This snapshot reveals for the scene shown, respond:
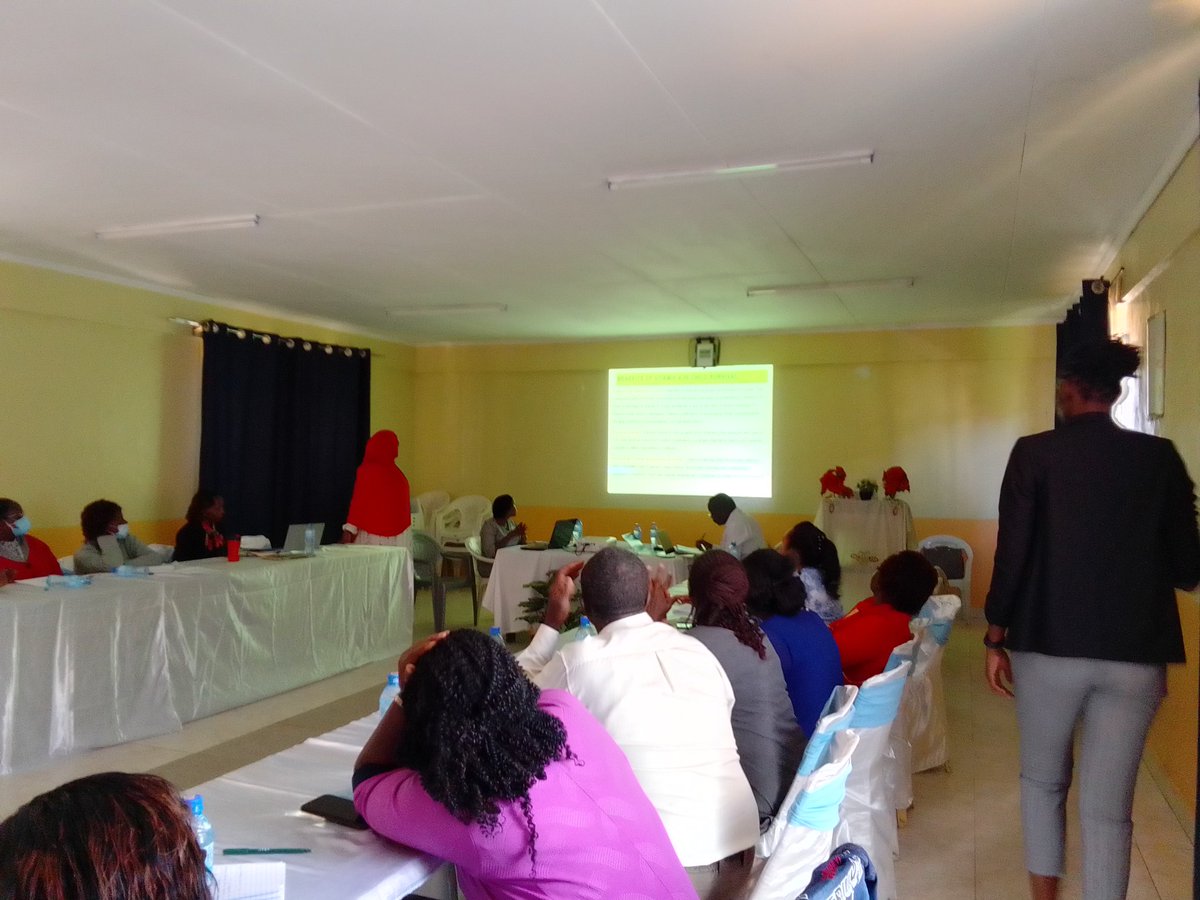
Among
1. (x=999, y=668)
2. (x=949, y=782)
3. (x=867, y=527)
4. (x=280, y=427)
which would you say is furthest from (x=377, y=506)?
(x=999, y=668)

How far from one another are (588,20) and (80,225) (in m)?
3.69

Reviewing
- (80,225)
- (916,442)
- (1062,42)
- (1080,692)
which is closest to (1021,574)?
(1080,692)

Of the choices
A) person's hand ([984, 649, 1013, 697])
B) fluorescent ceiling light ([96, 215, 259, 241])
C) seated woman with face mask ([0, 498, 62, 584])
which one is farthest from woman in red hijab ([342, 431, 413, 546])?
person's hand ([984, 649, 1013, 697])

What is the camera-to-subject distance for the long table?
3.76 metres

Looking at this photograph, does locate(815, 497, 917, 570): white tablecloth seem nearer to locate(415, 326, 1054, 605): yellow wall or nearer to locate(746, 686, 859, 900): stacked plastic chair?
locate(415, 326, 1054, 605): yellow wall

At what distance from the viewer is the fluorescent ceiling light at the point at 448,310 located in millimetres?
7230

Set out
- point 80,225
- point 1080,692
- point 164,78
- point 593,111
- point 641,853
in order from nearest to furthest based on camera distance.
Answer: point 641,853, point 1080,692, point 164,78, point 593,111, point 80,225

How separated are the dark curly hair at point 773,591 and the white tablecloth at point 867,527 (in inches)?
167

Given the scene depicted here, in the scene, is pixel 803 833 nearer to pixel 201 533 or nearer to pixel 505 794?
pixel 505 794

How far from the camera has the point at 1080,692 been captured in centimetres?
221

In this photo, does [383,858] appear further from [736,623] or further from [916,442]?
[916,442]

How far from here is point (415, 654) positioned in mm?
1565

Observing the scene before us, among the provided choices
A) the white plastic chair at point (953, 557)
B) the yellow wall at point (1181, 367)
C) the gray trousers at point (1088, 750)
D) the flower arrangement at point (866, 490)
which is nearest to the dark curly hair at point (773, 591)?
the gray trousers at point (1088, 750)

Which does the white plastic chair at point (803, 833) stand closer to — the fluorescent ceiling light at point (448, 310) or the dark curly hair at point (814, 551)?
the dark curly hair at point (814, 551)
